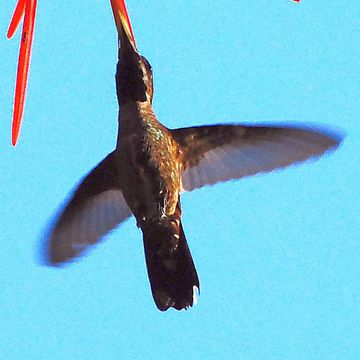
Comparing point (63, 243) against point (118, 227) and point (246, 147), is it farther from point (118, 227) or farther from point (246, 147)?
point (246, 147)

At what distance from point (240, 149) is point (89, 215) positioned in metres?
0.70

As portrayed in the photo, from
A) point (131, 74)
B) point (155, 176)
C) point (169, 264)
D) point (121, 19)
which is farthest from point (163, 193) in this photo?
point (121, 19)

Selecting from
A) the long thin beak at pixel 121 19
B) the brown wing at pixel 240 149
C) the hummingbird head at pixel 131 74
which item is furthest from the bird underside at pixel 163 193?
the long thin beak at pixel 121 19

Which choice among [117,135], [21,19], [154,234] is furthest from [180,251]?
[21,19]

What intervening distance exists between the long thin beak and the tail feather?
0.86m

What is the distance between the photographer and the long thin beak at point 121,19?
2420 mm

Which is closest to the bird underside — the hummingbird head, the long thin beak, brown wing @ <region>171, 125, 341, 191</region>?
brown wing @ <region>171, 125, 341, 191</region>

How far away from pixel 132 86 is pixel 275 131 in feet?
1.98

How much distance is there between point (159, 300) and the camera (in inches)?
116

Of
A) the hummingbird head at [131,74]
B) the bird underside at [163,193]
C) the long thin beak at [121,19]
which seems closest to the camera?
the long thin beak at [121,19]

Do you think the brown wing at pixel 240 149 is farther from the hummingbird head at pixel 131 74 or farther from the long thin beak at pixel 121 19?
the long thin beak at pixel 121 19

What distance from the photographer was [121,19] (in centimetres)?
246

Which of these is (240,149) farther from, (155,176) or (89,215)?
(89,215)

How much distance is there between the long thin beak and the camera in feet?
7.94
